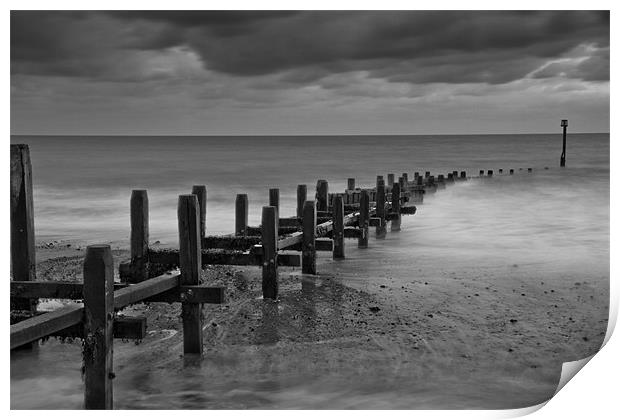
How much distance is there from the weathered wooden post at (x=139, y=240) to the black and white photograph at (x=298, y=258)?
22mm

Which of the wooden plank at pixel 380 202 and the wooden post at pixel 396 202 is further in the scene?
the wooden post at pixel 396 202

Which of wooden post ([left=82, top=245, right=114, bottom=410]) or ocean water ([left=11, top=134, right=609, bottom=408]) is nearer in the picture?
wooden post ([left=82, top=245, right=114, bottom=410])

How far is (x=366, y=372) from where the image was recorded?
5.16 m

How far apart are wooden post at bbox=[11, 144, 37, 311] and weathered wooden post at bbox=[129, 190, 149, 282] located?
1.10 m

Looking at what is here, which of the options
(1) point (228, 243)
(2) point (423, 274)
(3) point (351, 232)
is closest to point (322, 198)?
(3) point (351, 232)

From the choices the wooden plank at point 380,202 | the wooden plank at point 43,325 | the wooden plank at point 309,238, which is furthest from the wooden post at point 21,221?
the wooden plank at point 380,202

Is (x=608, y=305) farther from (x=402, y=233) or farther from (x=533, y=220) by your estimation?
(x=533, y=220)

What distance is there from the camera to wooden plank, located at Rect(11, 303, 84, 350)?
12.0 ft

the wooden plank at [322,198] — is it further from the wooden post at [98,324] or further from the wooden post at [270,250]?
the wooden post at [98,324]

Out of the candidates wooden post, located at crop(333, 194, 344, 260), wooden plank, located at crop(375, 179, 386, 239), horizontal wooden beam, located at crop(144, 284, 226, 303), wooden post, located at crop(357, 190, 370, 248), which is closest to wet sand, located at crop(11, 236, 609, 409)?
horizontal wooden beam, located at crop(144, 284, 226, 303)

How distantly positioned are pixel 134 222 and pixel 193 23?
2.67 metres

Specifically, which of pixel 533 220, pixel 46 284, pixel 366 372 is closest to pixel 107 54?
pixel 46 284

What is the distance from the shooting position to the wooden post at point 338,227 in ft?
29.7

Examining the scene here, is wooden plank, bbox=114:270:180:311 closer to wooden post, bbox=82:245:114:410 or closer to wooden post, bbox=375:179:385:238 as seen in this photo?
wooden post, bbox=82:245:114:410
